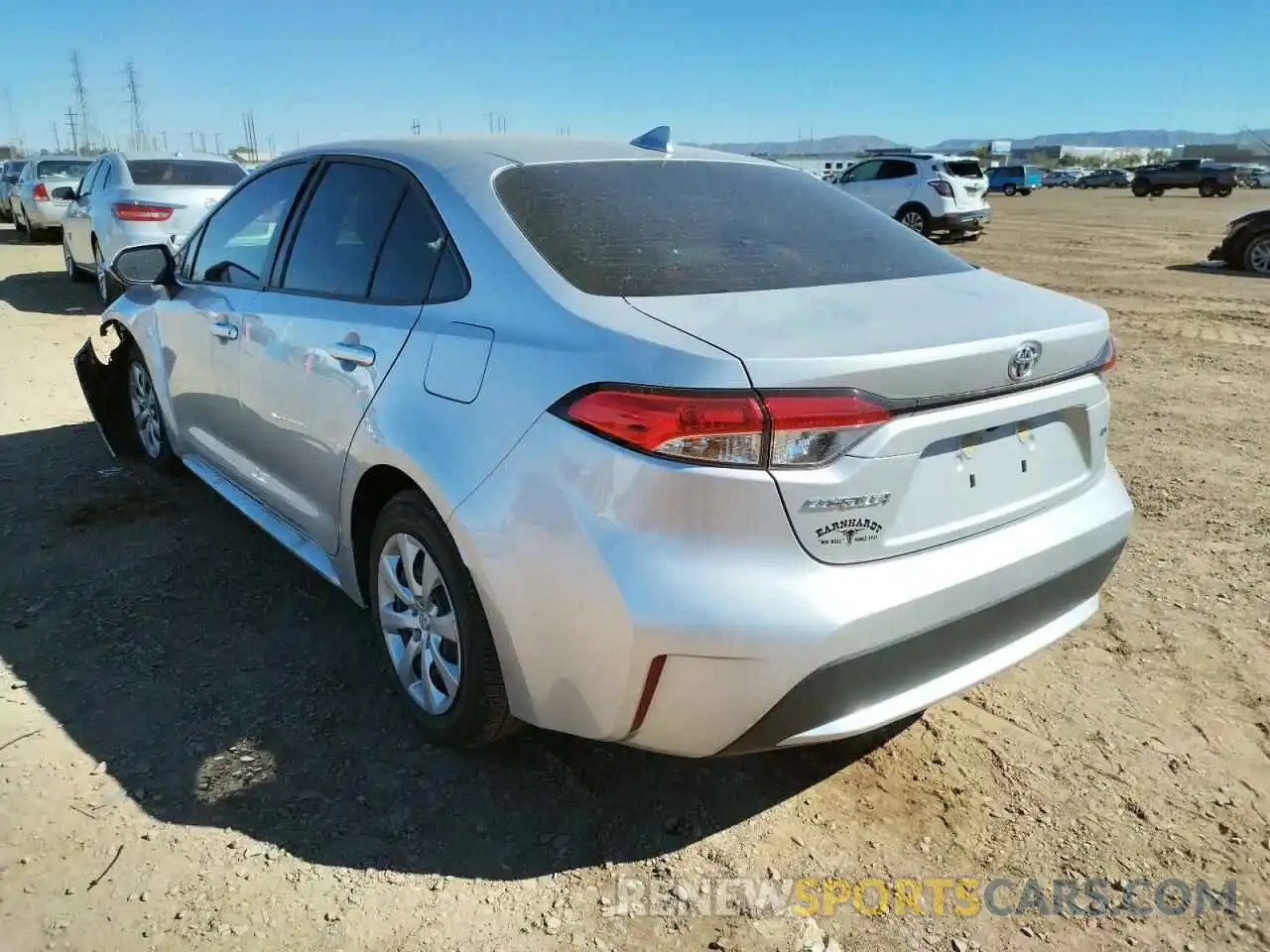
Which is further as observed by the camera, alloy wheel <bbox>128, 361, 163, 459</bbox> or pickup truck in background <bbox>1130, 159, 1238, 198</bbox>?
pickup truck in background <bbox>1130, 159, 1238, 198</bbox>

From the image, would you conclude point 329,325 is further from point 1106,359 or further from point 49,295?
point 49,295

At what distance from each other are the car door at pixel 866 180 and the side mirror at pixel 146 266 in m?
17.0

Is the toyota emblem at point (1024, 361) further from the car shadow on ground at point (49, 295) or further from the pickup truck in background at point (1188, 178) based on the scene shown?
the pickup truck in background at point (1188, 178)

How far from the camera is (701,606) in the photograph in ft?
6.41

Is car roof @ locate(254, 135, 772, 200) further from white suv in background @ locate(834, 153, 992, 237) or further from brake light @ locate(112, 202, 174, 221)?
white suv in background @ locate(834, 153, 992, 237)

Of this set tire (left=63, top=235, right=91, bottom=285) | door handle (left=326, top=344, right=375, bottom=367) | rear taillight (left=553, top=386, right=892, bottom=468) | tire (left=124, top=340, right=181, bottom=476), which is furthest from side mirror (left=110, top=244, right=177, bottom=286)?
tire (left=63, top=235, right=91, bottom=285)

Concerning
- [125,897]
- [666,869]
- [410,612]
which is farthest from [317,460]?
[666,869]

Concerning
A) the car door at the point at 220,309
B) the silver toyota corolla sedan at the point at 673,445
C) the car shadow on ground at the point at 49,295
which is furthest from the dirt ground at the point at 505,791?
the car shadow on ground at the point at 49,295

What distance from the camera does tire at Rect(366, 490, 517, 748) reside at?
243cm

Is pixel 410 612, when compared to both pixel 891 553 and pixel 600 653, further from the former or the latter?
pixel 891 553

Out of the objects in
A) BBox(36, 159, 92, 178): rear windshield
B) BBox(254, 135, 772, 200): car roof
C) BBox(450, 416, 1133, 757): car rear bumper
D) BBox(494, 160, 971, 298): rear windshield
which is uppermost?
BBox(254, 135, 772, 200): car roof

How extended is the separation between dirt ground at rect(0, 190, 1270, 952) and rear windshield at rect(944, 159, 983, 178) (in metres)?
16.7

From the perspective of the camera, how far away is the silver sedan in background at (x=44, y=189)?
17.1m

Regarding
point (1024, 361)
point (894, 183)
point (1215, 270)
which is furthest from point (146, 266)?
point (894, 183)
